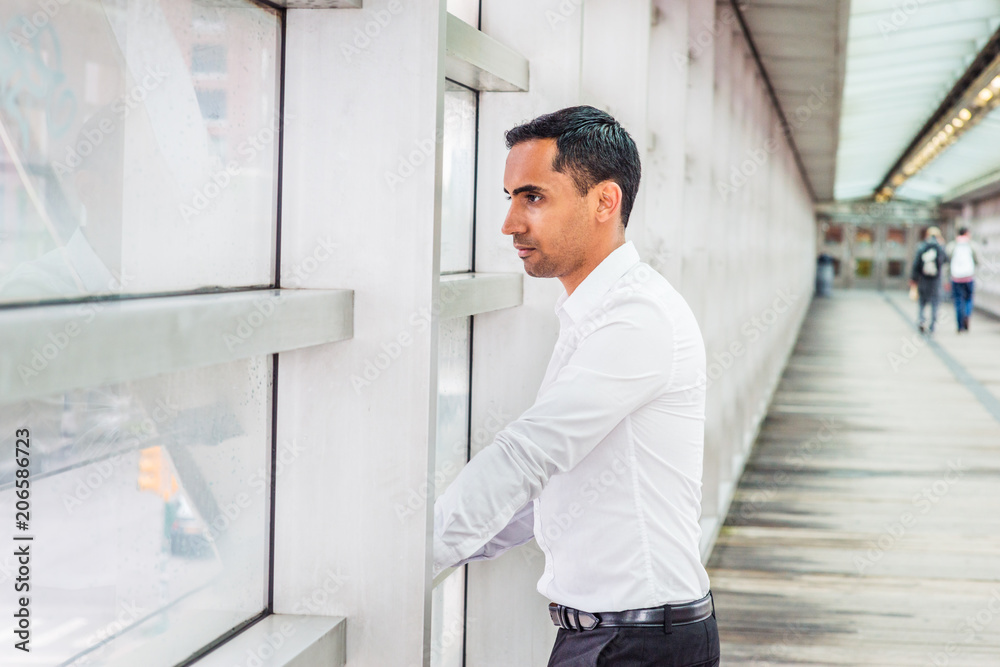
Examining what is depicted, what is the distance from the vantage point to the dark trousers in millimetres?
1507

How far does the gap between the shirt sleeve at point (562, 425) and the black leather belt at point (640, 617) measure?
198 mm

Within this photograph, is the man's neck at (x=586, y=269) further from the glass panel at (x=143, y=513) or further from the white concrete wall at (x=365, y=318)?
the glass panel at (x=143, y=513)

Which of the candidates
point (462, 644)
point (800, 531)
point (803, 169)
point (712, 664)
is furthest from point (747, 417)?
point (803, 169)

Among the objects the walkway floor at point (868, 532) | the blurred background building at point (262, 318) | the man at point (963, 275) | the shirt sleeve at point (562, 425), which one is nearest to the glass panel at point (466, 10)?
the blurred background building at point (262, 318)

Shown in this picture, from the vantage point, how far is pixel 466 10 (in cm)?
223

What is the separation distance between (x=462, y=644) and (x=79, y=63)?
5.63 feet

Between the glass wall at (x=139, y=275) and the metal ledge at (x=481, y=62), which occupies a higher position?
the metal ledge at (x=481, y=62)

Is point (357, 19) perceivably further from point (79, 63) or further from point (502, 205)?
point (502, 205)

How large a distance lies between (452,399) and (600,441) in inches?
33.8

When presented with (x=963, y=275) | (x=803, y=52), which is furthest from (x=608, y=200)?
(x=963, y=275)

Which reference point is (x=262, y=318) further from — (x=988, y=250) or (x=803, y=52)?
(x=988, y=250)

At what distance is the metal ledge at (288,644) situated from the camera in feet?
4.31

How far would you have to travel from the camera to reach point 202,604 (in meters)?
1.36

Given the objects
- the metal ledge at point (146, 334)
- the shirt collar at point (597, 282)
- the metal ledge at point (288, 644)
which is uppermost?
the shirt collar at point (597, 282)
